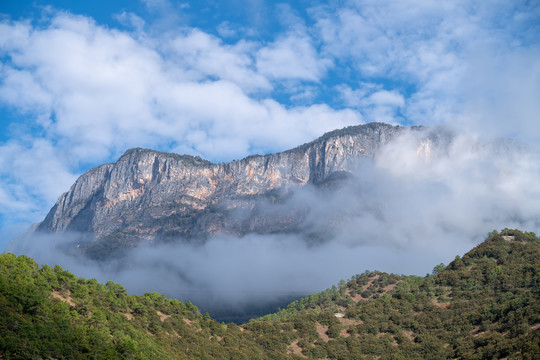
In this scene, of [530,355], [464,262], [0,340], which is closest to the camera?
[0,340]

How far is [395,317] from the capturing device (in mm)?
155750

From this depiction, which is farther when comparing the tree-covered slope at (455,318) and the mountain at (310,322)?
the tree-covered slope at (455,318)

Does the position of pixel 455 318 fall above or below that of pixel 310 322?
below

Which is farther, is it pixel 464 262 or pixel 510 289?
pixel 464 262

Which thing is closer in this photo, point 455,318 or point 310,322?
Answer: point 455,318

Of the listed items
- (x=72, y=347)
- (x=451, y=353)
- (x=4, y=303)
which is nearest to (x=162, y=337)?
(x=72, y=347)

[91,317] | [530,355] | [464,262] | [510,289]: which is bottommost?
[530,355]

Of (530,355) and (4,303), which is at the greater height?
(4,303)

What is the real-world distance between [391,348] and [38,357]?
3784 inches

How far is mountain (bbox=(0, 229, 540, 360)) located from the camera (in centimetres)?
8444

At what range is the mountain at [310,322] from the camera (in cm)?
8444

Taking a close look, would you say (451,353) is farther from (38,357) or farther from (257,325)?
(38,357)

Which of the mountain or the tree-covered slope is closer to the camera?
the mountain

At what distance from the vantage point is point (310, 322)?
512 ft
